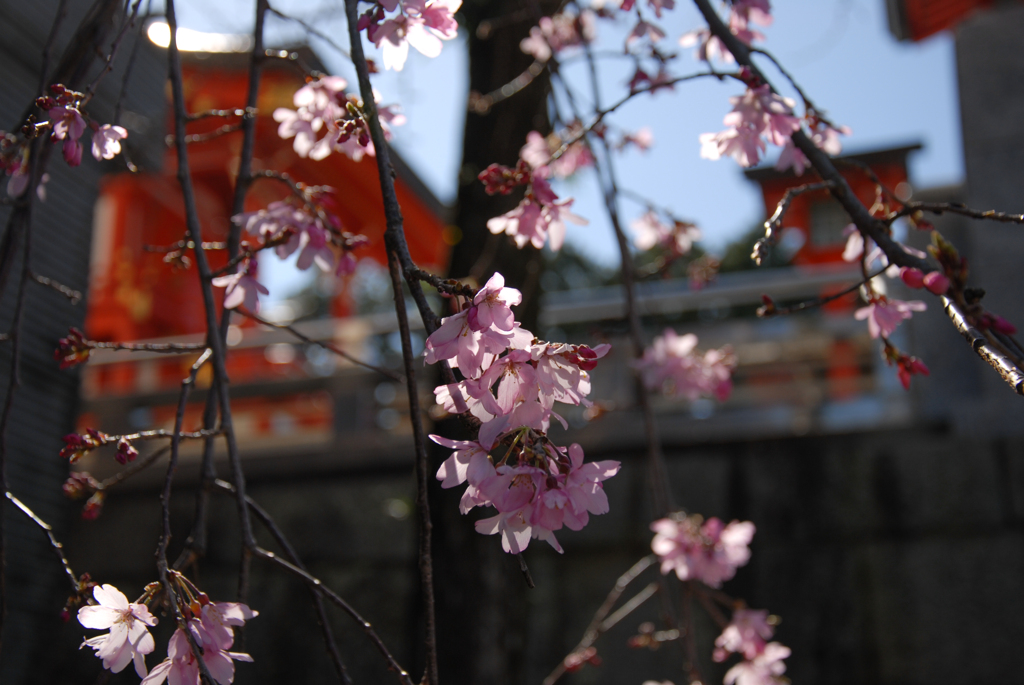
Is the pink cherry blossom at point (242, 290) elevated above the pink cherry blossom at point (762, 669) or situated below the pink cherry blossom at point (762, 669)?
above

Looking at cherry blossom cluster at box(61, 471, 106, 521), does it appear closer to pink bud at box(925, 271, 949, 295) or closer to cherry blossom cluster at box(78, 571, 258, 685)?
cherry blossom cluster at box(78, 571, 258, 685)

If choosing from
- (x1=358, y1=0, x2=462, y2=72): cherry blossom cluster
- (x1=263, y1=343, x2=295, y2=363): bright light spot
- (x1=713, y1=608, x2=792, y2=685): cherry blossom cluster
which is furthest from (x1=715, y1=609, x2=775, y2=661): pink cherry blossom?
(x1=263, y1=343, x2=295, y2=363): bright light spot

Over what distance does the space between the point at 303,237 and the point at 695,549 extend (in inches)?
46.5

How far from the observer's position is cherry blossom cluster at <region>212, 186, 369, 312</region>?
1.45 metres

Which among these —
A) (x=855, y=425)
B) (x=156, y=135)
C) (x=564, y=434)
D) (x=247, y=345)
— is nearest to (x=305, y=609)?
(x=564, y=434)

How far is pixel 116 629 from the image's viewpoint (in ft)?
3.32

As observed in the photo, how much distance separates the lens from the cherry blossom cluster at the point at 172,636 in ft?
3.20

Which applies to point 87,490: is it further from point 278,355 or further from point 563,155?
point 278,355

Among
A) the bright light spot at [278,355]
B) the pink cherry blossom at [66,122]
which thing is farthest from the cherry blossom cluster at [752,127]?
the bright light spot at [278,355]

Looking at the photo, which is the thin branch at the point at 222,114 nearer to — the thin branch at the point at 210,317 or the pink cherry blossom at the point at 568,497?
the thin branch at the point at 210,317

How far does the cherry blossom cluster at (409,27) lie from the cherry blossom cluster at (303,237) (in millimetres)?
293

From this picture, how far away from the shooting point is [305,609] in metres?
3.51

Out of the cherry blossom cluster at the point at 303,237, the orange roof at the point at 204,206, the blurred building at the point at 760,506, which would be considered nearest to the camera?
the cherry blossom cluster at the point at 303,237

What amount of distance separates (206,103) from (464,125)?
15.5 feet
